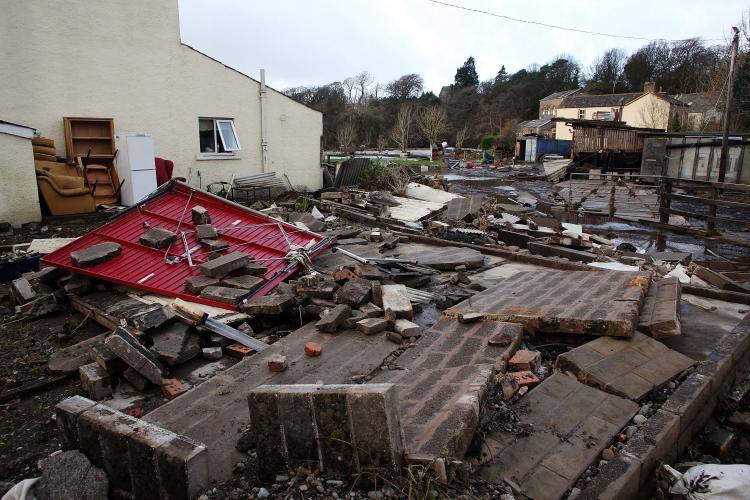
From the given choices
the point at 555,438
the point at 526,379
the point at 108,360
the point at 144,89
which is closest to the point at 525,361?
the point at 526,379

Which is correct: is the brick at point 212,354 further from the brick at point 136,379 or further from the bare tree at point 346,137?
the bare tree at point 346,137

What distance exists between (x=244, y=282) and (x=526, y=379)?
3.23 m

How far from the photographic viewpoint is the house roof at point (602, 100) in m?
50.0

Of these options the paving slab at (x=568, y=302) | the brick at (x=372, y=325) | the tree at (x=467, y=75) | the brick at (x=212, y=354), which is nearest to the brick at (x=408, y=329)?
the brick at (x=372, y=325)

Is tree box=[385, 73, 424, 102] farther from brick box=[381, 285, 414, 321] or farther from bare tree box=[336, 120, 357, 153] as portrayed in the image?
brick box=[381, 285, 414, 321]

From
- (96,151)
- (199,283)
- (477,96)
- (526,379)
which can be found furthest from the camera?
(477,96)

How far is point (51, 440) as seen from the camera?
3500mm

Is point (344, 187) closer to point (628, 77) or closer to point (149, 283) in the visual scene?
point (149, 283)

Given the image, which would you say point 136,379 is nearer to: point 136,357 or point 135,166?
point 136,357

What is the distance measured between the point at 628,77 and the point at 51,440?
236 ft

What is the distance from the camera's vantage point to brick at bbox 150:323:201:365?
433 centimetres

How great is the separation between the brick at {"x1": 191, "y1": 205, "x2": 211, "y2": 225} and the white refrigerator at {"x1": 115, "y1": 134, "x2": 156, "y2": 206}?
598 centimetres

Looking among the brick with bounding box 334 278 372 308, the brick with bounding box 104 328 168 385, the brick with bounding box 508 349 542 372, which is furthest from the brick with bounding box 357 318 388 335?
the brick with bounding box 104 328 168 385

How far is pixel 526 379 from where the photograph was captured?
3.87m
